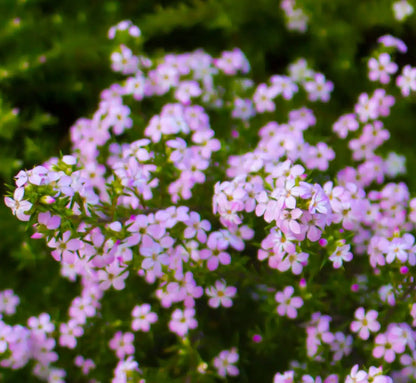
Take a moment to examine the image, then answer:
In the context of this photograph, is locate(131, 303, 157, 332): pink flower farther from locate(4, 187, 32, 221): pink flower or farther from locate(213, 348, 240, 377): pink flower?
locate(4, 187, 32, 221): pink flower

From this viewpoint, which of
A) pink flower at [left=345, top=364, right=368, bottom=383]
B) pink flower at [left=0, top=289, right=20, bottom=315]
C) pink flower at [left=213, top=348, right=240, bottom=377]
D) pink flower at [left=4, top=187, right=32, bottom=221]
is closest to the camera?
pink flower at [left=4, top=187, right=32, bottom=221]

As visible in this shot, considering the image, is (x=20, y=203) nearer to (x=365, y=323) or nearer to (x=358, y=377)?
(x=358, y=377)

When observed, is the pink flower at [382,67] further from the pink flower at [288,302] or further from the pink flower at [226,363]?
the pink flower at [226,363]

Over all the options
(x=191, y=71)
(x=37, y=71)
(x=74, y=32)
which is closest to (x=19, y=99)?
(x=37, y=71)

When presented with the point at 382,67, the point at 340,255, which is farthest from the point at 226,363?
the point at 382,67

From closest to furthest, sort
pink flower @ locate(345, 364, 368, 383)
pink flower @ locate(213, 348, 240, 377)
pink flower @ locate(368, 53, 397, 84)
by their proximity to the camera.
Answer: pink flower @ locate(345, 364, 368, 383), pink flower @ locate(213, 348, 240, 377), pink flower @ locate(368, 53, 397, 84)

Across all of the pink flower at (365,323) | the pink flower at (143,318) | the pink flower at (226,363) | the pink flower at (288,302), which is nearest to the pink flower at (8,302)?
the pink flower at (143,318)

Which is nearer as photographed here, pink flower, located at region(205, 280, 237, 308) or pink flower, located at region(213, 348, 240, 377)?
pink flower, located at region(205, 280, 237, 308)

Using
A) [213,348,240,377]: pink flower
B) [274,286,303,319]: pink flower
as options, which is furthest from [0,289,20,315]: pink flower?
[274,286,303,319]: pink flower

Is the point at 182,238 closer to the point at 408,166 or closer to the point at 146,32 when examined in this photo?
the point at 408,166
